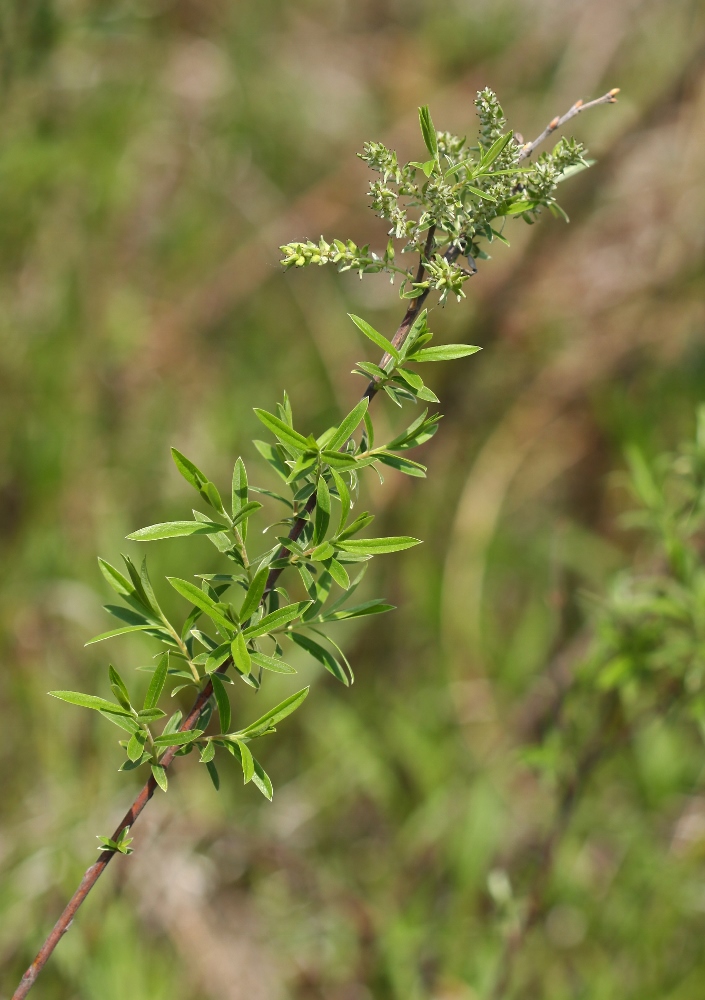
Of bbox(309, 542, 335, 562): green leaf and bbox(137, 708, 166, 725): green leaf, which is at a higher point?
bbox(309, 542, 335, 562): green leaf

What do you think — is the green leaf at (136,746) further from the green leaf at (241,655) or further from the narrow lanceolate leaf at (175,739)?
the green leaf at (241,655)

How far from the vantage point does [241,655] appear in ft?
2.73

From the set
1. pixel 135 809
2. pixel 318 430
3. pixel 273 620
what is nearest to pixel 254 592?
pixel 273 620

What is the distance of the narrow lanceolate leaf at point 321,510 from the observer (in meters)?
0.85

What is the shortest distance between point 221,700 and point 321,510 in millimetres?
228

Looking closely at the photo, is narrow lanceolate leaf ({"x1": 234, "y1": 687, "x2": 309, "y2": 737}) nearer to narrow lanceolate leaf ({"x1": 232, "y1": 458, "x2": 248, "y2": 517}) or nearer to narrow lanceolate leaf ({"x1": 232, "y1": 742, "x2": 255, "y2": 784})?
narrow lanceolate leaf ({"x1": 232, "y1": 742, "x2": 255, "y2": 784})

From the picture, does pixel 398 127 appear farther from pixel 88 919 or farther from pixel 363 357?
pixel 88 919

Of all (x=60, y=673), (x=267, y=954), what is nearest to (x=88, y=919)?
(x=267, y=954)

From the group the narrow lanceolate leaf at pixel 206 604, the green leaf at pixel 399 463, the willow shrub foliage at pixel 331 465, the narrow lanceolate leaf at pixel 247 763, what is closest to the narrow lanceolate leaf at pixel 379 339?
the willow shrub foliage at pixel 331 465

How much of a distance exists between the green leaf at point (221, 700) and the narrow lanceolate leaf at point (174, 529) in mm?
Result: 154

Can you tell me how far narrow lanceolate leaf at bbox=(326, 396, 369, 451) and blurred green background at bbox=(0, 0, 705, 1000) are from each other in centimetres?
108

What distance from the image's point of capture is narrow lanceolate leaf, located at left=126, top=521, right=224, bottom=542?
0.83 metres

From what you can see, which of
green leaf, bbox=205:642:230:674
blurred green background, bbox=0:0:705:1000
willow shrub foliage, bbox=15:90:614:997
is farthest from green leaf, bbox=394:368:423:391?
blurred green background, bbox=0:0:705:1000

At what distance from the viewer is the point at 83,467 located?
3.30 meters
